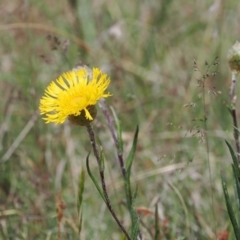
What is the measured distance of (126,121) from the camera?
2.20m

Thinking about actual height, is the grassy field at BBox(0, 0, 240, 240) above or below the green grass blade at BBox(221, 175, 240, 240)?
above

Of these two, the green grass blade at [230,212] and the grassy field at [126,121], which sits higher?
the grassy field at [126,121]

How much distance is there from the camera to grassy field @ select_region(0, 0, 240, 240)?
1586mm

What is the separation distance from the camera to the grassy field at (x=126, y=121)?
1.59 m

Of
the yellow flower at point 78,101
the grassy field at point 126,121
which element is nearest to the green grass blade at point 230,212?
the grassy field at point 126,121

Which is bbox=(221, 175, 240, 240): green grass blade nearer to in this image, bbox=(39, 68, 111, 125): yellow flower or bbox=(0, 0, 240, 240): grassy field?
bbox=(0, 0, 240, 240): grassy field

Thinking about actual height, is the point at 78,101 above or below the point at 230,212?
above

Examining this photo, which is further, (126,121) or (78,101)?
(126,121)

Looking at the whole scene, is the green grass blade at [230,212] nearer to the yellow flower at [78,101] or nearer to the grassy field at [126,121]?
the grassy field at [126,121]

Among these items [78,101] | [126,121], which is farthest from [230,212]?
[126,121]

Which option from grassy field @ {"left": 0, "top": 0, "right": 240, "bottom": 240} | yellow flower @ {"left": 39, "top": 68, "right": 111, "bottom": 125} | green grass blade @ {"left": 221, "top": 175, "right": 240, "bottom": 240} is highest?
grassy field @ {"left": 0, "top": 0, "right": 240, "bottom": 240}

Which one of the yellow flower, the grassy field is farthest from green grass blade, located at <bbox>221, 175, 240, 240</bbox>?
the yellow flower

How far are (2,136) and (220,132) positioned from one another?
2.47 ft

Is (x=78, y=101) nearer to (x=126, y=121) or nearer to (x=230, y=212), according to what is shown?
(x=230, y=212)
